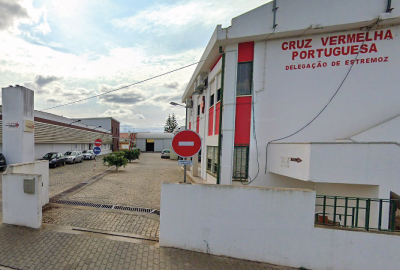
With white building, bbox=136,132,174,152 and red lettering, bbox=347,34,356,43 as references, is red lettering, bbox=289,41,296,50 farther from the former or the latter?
white building, bbox=136,132,174,152

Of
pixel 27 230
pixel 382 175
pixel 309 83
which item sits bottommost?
pixel 27 230

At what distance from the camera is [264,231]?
3.49 meters

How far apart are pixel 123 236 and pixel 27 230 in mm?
2620

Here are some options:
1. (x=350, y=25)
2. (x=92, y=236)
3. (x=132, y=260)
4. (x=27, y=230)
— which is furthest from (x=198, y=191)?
(x=350, y=25)

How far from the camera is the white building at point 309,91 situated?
16.6 feet

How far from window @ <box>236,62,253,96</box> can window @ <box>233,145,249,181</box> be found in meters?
2.14

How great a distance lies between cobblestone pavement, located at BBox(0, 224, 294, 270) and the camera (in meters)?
3.29

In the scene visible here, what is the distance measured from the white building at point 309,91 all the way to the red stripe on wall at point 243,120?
0.04 m

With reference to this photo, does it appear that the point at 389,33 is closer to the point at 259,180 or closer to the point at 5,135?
the point at 259,180

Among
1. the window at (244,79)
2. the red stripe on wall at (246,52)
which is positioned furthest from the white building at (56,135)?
the red stripe on wall at (246,52)

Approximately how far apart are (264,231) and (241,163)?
3080mm

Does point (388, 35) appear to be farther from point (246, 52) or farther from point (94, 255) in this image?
point (94, 255)

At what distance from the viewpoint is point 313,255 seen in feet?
10.9

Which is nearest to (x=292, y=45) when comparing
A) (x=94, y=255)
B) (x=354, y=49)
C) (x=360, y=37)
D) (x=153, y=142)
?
(x=354, y=49)
